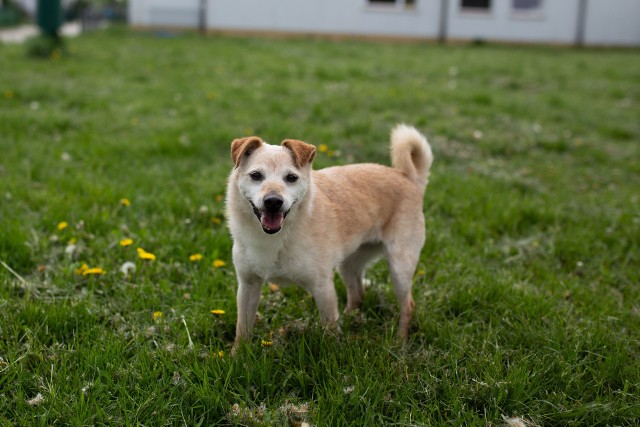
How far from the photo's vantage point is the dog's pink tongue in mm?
2799

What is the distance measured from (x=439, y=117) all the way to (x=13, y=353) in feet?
22.0

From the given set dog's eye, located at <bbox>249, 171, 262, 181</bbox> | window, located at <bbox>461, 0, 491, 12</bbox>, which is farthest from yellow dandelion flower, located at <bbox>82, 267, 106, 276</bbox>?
window, located at <bbox>461, 0, 491, 12</bbox>

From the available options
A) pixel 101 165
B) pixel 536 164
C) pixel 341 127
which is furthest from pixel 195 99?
pixel 536 164

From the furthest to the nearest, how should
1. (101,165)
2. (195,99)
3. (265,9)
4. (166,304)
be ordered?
(265,9), (195,99), (101,165), (166,304)

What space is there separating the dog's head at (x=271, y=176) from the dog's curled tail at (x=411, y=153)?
2.80 ft

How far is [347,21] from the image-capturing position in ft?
69.9

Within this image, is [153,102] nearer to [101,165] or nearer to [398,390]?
[101,165]

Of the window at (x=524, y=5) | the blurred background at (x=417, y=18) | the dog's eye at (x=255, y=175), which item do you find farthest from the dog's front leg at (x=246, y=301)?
the window at (x=524, y=5)

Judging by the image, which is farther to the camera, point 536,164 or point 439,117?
point 439,117

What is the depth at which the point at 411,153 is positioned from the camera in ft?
12.6

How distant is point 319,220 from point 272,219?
44 centimetres

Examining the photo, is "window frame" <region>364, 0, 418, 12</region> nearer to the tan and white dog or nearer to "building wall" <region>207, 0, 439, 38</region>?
"building wall" <region>207, 0, 439, 38</region>

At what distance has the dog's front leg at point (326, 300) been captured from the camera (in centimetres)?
313

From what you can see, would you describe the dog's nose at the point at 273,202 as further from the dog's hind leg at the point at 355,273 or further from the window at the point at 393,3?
the window at the point at 393,3
